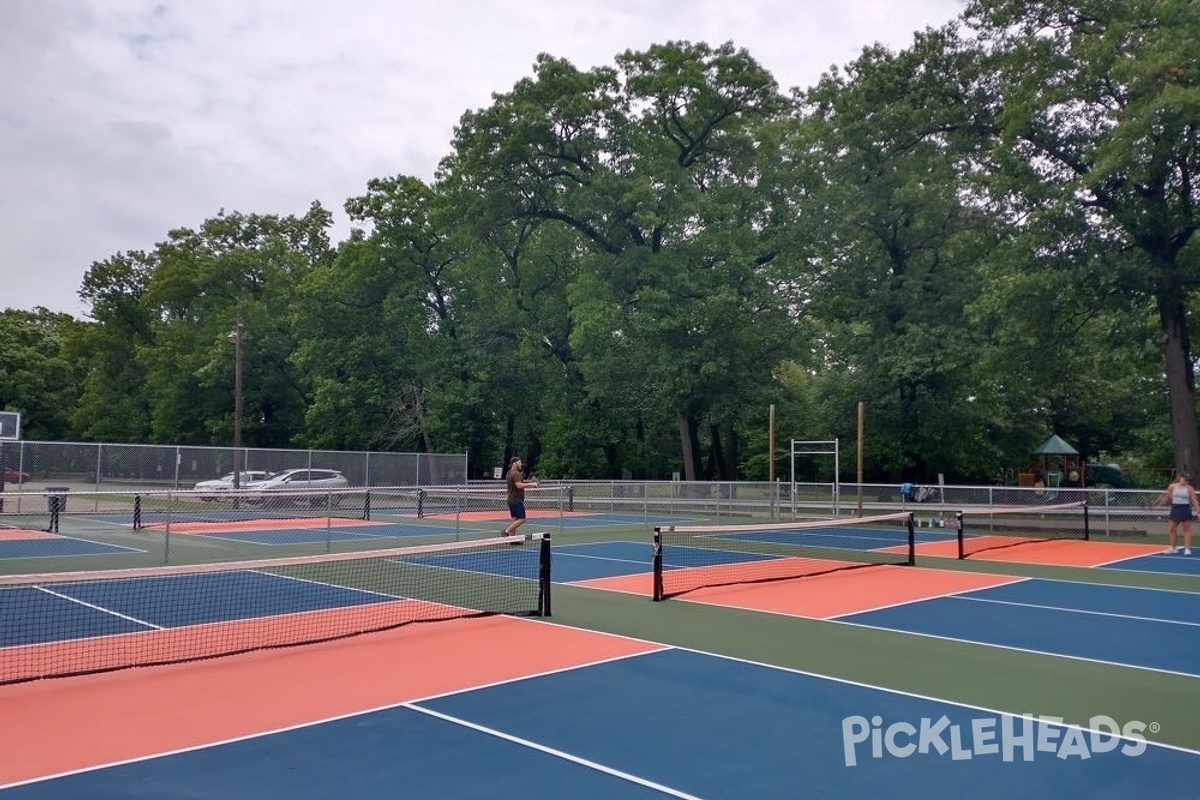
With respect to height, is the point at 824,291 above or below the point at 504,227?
below

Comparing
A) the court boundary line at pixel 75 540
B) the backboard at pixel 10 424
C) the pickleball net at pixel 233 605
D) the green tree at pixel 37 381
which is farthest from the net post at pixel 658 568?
the green tree at pixel 37 381

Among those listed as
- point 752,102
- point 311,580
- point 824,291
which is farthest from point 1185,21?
point 311,580

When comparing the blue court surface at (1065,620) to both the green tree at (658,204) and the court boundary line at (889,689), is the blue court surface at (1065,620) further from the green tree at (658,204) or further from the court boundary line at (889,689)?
the green tree at (658,204)

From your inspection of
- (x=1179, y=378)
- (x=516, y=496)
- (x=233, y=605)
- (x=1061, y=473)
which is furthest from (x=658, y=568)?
(x=1061, y=473)

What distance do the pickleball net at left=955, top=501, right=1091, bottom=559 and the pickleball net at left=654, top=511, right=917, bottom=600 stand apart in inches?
89.8

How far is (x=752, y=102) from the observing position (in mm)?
40438

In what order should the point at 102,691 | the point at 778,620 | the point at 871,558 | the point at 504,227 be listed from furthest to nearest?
1. the point at 504,227
2. the point at 871,558
3. the point at 778,620
4. the point at 102,691

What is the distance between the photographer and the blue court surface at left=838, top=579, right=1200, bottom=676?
33.3 ft

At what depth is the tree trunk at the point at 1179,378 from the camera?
27.9 metres

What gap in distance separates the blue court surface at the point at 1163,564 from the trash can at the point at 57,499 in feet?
67.1

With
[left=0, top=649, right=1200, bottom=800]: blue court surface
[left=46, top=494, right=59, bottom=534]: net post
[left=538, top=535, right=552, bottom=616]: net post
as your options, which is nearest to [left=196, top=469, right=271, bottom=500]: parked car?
[left=46, top=494, right=59, bottom=534]: net post

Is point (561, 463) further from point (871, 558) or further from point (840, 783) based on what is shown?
point (840, 783)

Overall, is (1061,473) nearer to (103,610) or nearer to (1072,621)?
(1072,621)

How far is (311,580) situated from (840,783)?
11.0 metres
